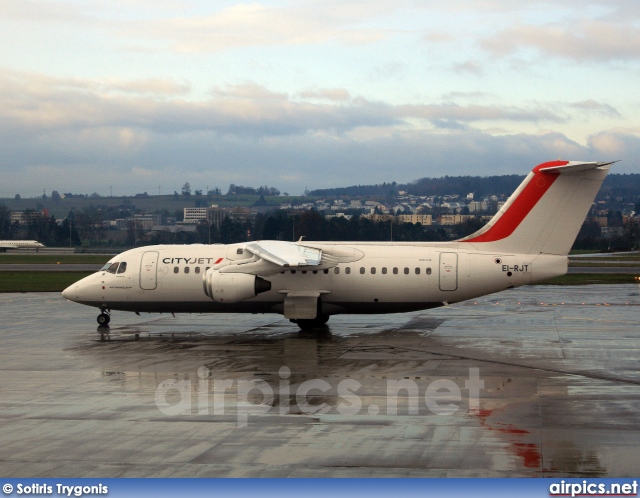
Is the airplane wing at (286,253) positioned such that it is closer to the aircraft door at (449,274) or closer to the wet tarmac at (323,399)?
the wet tarmac at (323,399)

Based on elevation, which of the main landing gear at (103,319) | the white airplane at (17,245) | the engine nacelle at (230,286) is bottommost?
the white airplane at (17,245)

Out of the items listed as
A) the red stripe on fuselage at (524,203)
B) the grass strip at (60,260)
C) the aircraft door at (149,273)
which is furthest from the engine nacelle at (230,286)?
the grass strip at (60,260)

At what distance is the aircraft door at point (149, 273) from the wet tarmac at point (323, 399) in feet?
6.12

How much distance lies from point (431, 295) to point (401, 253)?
2089 millimetres

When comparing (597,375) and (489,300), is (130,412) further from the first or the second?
(489,300)

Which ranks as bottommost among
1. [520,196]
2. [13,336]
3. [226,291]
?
[13,336]

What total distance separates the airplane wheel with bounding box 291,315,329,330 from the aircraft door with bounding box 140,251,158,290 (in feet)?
19.8

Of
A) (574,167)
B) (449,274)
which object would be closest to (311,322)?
(449,274)

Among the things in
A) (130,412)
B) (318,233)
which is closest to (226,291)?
(130,412)

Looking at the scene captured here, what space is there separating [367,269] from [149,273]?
9.03 metres

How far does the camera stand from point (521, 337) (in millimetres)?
28766

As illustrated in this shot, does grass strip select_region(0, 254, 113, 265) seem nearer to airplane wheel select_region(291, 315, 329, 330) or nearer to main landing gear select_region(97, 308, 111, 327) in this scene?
main landing gear select_region(97, 308, 111, 327)

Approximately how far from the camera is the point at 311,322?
31.8 meters

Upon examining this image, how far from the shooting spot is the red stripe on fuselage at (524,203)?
30062 millimetres
